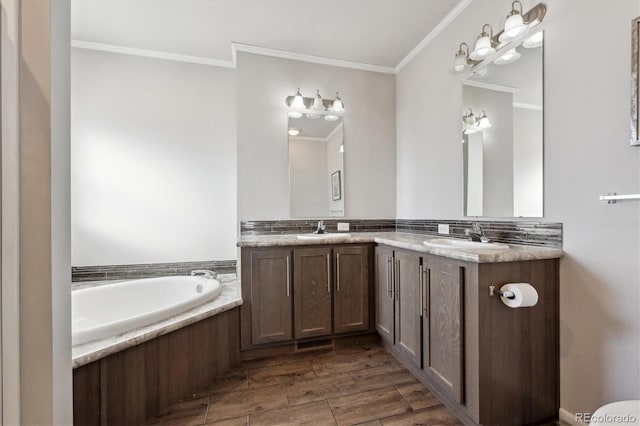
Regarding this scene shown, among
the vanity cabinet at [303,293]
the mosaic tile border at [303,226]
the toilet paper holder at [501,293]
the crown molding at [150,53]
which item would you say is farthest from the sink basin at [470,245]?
the crown molding at [150,53]

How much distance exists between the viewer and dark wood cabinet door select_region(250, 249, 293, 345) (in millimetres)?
2088

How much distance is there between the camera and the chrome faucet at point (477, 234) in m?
1.82

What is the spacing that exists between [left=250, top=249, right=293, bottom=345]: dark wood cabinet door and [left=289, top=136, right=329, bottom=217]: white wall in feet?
2.33

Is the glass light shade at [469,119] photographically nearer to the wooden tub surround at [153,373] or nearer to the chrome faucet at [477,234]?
the chrome faucet at [477,234]

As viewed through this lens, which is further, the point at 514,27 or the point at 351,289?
the point at 351,289

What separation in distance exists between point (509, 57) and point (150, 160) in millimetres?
3098

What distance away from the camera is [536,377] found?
1.40 metres

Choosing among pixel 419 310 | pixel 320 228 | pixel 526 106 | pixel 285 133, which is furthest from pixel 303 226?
pixel 526 106

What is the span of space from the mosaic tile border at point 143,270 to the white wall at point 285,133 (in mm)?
692

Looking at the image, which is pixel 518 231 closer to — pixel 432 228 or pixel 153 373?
pixel 432 228

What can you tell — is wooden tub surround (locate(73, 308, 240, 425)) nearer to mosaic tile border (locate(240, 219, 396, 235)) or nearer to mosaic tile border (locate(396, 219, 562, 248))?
mosaic tile border (locate(240, 219, 396, 235))

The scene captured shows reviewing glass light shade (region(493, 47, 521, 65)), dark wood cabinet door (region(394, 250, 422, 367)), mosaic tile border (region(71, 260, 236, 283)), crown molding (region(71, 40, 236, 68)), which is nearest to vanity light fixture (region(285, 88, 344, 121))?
crown molding (region(71, 40, 236, 68))

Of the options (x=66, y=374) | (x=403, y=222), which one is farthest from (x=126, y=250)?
(x=403, y=222)

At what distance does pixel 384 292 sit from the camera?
2.17 metres
